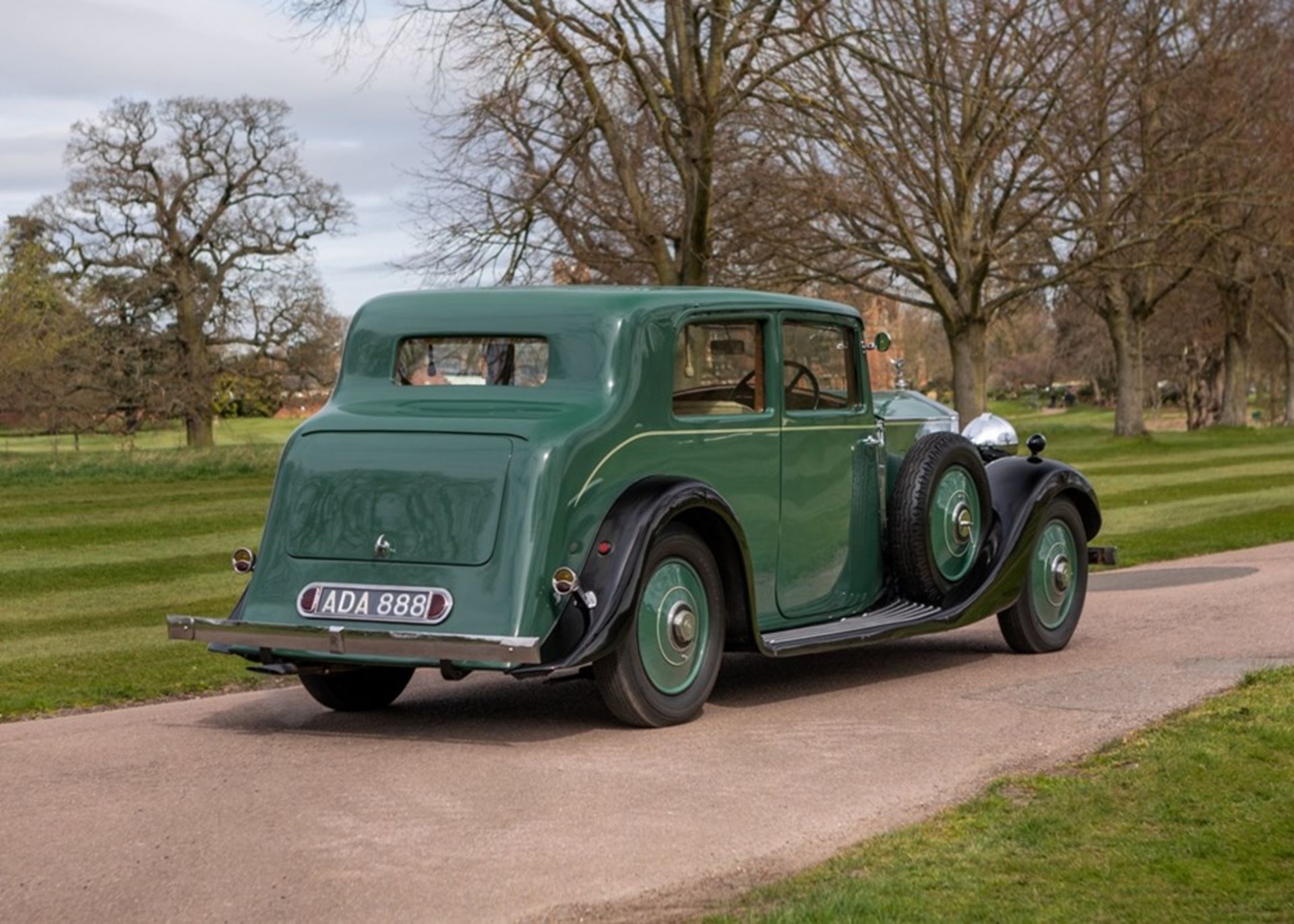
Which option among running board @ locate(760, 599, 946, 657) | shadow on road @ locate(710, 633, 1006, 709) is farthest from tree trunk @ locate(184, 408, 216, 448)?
running board @ locate(760, 599, 946, 657)

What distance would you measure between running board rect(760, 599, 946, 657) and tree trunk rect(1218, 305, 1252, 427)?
44.2 metres

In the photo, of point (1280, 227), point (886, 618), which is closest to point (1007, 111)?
point (1280, 227)

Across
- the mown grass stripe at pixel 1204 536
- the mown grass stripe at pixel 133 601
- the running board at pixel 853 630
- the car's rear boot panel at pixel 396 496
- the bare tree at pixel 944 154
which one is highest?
the bare tree at pixel 944 154

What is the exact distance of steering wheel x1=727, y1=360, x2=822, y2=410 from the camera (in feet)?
28.4

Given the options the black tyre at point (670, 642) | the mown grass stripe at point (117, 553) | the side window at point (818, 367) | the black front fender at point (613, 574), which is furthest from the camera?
the mown grass stripe at point (117, 553)

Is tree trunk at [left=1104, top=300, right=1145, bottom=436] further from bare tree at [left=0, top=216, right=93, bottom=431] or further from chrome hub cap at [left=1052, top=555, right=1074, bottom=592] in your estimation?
chrome hub cap at [left=1052, top=555, right=1074, bottom=592]

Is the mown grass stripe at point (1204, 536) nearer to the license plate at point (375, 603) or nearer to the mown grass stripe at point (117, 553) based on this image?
the mown grass stripe at point (117, 553)

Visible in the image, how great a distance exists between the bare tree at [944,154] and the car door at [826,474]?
52.3ft

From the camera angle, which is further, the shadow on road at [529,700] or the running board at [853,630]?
the running board at [853,630]

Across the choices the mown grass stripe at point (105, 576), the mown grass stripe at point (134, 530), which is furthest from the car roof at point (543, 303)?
the mown grass stripe at point (134, 530)

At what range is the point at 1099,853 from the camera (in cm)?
548

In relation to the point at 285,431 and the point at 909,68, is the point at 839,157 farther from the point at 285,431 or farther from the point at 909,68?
the point at 285,431

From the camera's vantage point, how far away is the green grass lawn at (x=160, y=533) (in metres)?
10.8

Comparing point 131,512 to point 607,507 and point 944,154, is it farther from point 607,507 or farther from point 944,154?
point 607,507
